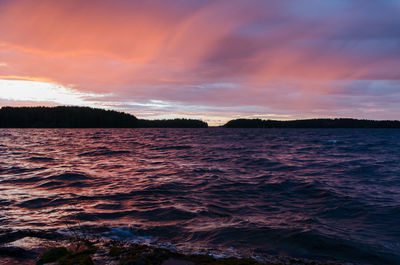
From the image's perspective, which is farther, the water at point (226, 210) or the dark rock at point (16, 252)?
the water at point (226, 210)

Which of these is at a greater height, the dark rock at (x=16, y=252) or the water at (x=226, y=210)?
the dark rock at (x=16, y=252)

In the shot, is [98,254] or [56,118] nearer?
[98,254]

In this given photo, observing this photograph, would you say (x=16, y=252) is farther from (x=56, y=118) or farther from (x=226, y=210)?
(x=56, y=118)

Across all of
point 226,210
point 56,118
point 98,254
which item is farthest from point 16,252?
point 56,118

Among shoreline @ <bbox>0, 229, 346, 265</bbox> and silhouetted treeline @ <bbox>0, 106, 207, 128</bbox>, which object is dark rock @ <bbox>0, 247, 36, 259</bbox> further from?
silhouetted treeline @ <bbox>0, 106, 207, 128</bbox>

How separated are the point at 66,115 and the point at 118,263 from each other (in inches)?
7254

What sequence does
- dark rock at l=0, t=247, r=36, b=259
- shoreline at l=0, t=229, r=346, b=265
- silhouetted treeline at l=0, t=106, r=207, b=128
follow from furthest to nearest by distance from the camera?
silhouetted treeline at l=0, t=106, r=207, b=128
dark rock at l=0, t=247, r=36, b=259
shoreline at l=0, t=229, r=346, b=265

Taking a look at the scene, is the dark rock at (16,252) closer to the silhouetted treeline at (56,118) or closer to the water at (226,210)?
the water at (226,210)

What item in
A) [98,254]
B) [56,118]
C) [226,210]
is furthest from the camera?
[56,118]

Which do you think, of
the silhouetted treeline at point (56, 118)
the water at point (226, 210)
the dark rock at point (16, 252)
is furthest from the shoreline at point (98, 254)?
the silhouetted treeline at point (56, 118)

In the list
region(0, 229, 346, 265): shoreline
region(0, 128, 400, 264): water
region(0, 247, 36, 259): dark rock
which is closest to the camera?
region(0, 229, 346, 265): shoreline

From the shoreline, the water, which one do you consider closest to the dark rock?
the shoreline

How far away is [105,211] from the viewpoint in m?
8.07

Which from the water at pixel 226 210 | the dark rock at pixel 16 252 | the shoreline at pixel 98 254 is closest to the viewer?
the shoreline at pixel 98 254
